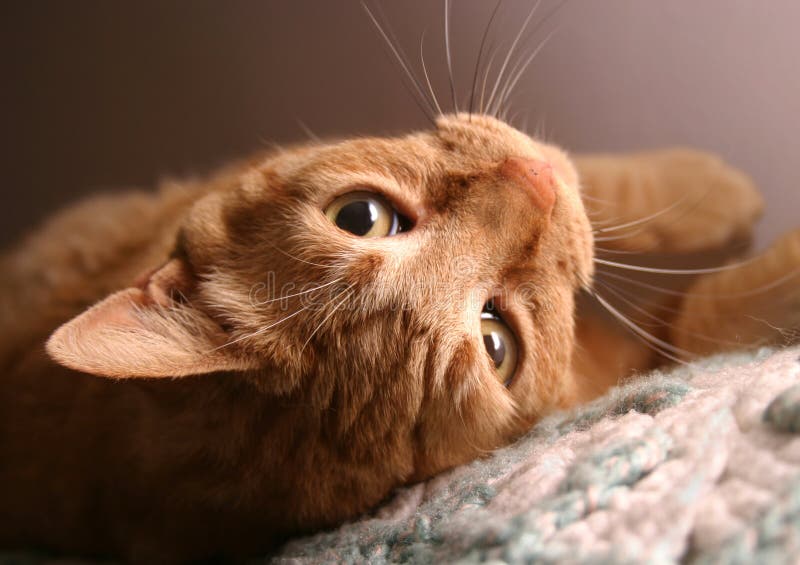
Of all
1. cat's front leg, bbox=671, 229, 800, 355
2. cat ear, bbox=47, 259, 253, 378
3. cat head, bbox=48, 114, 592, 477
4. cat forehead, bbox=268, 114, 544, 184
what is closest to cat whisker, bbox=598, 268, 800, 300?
cat's front leg, bbox=671, 229, 800, 355

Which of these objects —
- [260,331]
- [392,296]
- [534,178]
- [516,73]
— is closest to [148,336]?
[260,331]

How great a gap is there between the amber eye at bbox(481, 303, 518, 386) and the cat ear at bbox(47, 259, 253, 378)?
0.34 meters

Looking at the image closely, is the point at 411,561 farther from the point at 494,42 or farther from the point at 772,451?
the point at 494,42

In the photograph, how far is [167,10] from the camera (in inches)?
71.5

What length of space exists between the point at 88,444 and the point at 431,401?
0.64 meters

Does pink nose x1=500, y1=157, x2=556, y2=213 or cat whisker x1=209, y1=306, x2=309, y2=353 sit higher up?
pink nose x1=500, y1=157, x2=556, y2=213

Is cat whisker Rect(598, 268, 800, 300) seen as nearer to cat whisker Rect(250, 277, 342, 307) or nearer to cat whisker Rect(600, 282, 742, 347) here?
cat whisker Rect(600, 282, 742, 347)

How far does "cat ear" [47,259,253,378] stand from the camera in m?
0.71

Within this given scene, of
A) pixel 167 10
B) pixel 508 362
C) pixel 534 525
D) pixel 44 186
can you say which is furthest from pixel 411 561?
pixel 44 186

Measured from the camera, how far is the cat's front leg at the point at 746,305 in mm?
913

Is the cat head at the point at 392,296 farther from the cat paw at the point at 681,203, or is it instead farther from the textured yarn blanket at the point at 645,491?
the cat paw at the point at 681,203

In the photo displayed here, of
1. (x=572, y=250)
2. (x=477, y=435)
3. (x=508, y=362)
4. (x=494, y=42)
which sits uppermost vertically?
(x=494, y=42)

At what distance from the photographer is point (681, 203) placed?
1.33 metres

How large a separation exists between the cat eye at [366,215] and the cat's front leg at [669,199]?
1.40ft
